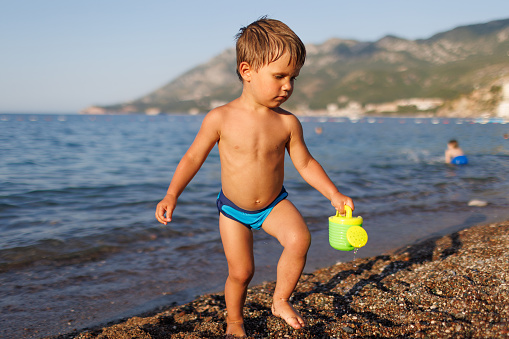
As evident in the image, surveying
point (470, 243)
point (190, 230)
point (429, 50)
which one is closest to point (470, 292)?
point (470, 243)

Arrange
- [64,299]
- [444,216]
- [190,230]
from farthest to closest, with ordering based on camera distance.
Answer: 1. [444,216]
2. [190,230]
3. [64,299]

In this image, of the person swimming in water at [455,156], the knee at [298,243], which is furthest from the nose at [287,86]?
the person swimming in water at [455,156]

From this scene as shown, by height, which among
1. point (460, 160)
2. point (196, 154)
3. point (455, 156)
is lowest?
point (460, 160)

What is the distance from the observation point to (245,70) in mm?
2682

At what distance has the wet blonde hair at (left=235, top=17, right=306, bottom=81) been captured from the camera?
252 cm

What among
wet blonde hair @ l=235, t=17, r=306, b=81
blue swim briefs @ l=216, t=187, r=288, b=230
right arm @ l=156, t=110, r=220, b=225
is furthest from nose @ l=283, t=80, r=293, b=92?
blue swim briefs @ l=216, t=187, r=288, b=230

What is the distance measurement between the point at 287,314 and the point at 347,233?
727 mm

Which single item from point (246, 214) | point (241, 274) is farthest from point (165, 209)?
point (241, 274)

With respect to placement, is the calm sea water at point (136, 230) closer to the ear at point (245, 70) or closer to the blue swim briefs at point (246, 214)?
the blue swim briefs at point (246, 214)

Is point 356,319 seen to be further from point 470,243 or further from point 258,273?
point 470,243

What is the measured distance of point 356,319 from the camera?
294 cm

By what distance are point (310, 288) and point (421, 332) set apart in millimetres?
1466

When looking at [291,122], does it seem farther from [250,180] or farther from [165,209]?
[165,209]

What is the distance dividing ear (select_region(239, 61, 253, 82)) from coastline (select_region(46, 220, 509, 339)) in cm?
176
